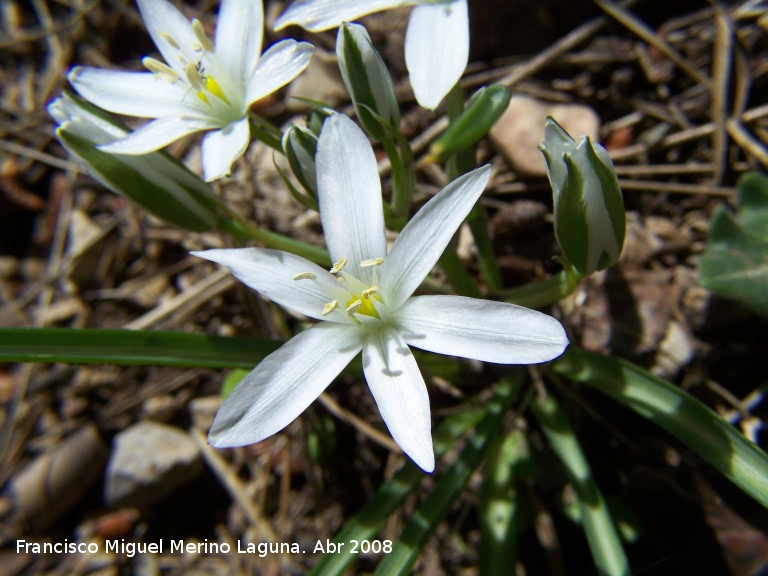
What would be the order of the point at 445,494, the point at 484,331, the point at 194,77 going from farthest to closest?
the point at 445,494 < the point at 194,77 < the point at 484,331

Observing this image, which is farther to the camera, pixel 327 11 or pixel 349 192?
pixel 327 11

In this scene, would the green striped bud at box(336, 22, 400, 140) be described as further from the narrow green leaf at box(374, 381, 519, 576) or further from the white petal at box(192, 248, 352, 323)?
the narrow green leaf at box(374, 381, 519, 576)

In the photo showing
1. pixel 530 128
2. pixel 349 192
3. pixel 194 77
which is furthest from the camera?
pixel 530 128

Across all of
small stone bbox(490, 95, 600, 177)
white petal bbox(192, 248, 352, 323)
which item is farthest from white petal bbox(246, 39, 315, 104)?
small stone bbox(490, 95, 600, 177)

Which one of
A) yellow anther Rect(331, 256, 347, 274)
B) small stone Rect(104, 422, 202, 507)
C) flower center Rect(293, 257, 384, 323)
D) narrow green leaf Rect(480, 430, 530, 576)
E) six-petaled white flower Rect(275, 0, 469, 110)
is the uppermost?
six-petaled white flower Rect(275, 0, 469, 110)

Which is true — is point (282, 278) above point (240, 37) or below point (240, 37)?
below

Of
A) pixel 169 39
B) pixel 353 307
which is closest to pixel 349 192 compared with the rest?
pixel 353 307

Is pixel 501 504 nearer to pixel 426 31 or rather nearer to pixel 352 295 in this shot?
pixel 352 295
